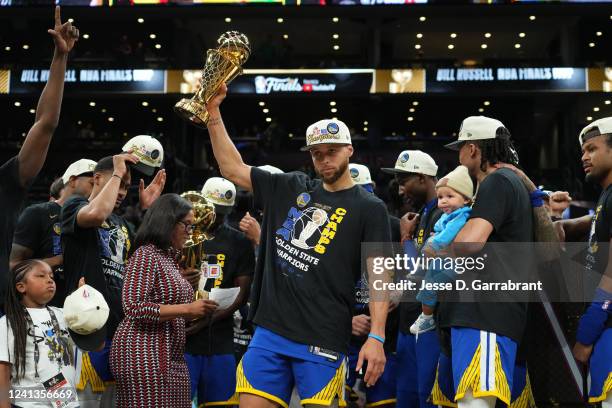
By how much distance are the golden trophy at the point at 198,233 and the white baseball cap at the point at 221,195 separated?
0.42 m

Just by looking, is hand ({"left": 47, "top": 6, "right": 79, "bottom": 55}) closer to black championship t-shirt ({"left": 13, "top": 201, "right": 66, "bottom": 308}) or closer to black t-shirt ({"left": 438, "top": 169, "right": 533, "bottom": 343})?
black championship t-shirt ({"left": 13, "top": 201, "right": 66, "bottom": 308})

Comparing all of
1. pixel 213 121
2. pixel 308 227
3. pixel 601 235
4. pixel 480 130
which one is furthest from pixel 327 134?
pixel 601 235

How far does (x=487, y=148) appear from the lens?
4258 mm

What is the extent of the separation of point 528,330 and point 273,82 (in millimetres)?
20460

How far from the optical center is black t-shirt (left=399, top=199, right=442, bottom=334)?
17.5ft

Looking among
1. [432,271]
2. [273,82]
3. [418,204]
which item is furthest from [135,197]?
[432,271]

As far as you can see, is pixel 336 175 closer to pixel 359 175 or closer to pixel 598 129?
pixel 598 129

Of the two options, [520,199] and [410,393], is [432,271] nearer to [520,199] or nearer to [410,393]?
[520,199]

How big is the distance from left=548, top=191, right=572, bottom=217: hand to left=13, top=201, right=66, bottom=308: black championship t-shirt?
3.42 meters

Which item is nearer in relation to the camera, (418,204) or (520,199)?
(520,199)

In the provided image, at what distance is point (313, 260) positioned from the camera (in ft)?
13.1

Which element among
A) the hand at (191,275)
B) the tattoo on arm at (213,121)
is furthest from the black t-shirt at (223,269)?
the tattoo on arm at (213,121)

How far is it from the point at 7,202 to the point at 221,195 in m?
2.80

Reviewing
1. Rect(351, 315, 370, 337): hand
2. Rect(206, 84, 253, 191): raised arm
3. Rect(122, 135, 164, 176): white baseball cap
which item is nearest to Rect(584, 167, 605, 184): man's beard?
Rect(351, 315, 370, 337): hand
